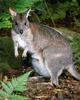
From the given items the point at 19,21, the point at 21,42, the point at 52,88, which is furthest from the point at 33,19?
the point at 52,88

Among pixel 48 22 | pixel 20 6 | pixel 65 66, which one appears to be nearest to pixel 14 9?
pixel 20 6

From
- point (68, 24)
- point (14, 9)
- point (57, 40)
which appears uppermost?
point (14, 9)

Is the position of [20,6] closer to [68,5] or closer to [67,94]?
[67,94]

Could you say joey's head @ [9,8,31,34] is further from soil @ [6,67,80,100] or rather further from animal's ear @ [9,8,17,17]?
soil @ [6,67,80,100]

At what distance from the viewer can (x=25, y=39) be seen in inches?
332

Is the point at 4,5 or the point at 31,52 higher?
the point at 4,5

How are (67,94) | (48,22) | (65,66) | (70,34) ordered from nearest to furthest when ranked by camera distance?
(67,94), (65,66), (70,34), (48,22)

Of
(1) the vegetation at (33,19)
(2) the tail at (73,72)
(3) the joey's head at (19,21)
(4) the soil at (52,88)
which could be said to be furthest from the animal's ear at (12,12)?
(2) the tail at (73,72)

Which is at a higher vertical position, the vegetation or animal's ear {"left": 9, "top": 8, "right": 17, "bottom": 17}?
animal's ear {"left": 9, "top": 8, "right": 17, "bottom": 17}

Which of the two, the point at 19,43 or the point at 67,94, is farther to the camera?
the point at 19,43

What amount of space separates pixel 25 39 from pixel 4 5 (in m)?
0.76

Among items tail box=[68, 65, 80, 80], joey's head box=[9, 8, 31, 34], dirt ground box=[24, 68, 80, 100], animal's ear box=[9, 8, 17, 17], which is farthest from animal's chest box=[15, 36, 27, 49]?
tail box=[68, 65, 80, 80]

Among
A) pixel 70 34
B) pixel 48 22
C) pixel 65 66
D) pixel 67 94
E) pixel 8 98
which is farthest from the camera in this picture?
pixel 48 22

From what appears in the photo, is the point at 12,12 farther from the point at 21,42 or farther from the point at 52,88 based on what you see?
the point at 52,88
